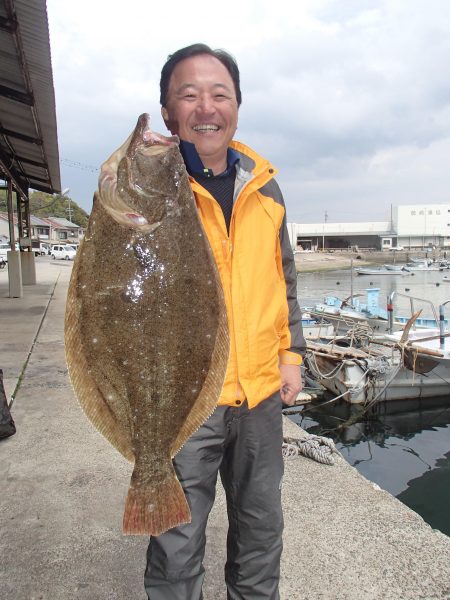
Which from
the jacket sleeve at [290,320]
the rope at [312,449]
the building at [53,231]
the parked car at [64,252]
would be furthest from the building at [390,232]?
the jacket sleeve at [290,320]

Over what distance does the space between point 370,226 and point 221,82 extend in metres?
96.5

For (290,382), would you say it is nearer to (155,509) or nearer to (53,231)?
(155,509)

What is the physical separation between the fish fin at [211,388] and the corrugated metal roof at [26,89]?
420cm

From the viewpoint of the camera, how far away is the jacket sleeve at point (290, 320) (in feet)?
6.83

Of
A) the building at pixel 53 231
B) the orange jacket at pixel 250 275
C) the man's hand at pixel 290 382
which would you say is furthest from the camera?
the building at pixel 53 231

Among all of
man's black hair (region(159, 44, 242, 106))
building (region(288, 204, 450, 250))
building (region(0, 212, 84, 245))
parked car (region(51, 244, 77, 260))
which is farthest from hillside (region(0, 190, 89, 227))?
man's black hair (region(159, 44, 242, 106))

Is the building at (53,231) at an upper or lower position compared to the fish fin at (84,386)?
upper

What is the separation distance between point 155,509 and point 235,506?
17.6 inches

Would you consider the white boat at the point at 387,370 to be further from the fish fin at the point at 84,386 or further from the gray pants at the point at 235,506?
the fish fin at the point at 84,386

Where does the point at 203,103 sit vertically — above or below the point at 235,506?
above

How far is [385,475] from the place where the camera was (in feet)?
26.7

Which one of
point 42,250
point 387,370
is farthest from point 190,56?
point 42,250

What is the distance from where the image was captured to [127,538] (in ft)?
8.76

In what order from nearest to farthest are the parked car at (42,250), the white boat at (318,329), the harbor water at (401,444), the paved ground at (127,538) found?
the paved ground at (127,538) → the harbor water at (401,444) → the white boat at (318,329) → the parked car at (42,250)
